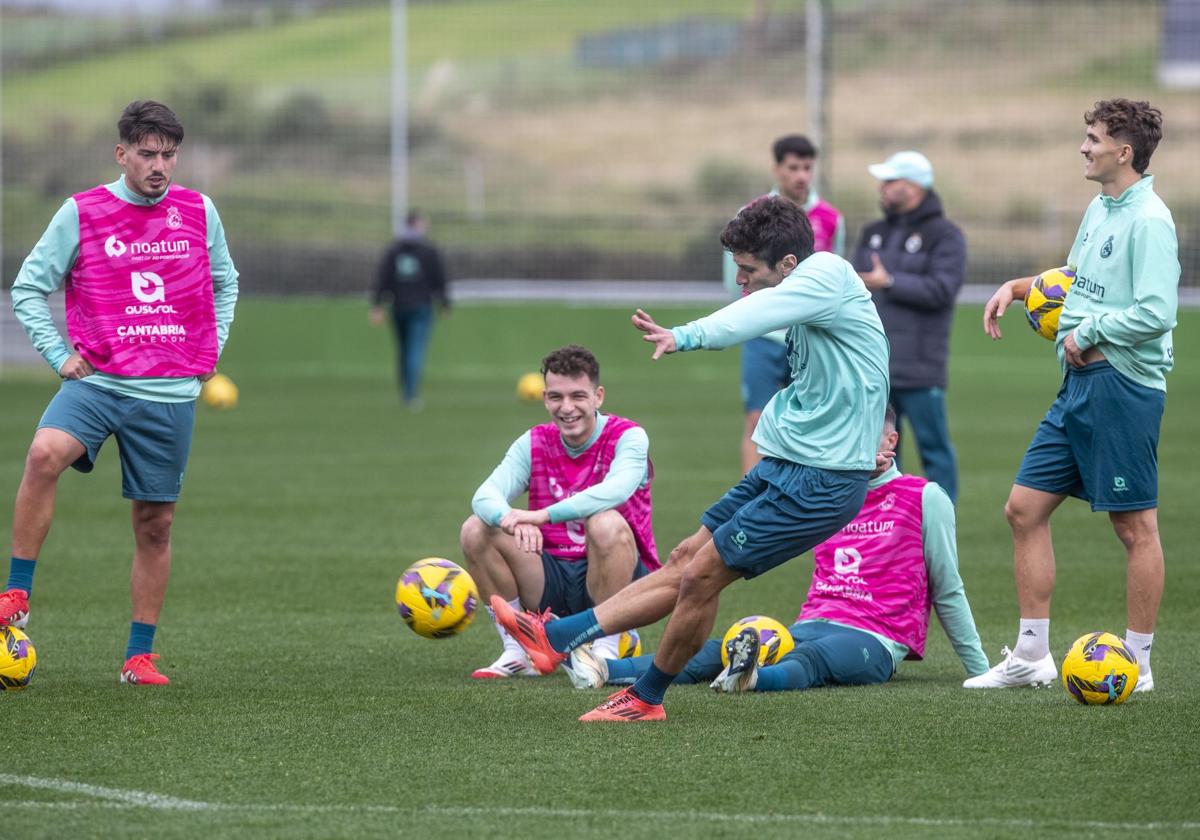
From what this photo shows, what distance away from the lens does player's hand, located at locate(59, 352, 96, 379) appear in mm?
6867

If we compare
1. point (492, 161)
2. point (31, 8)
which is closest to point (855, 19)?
point (492, 161)

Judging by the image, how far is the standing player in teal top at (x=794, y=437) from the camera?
5.94 metres

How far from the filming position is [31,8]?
106 feet

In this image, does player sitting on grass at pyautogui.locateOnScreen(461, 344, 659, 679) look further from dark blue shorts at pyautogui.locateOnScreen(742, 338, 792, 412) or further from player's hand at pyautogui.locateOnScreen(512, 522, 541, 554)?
dark blue shorts at pyautogui.locateOnScreen(742, 338, 792, 412)

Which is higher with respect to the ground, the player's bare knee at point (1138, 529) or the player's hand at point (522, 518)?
the player's hand at point (522, 518)

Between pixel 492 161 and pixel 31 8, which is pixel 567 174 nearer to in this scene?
pixel 492 161

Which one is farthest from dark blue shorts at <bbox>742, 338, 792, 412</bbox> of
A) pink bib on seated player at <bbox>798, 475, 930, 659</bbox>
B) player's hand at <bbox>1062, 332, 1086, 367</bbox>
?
player's hand at <bbox>1062, 332, 1086, 367</bbox>

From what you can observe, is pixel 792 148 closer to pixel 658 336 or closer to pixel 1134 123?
pixel 1134 123

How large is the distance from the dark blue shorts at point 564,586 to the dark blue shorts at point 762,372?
4016 millimetres

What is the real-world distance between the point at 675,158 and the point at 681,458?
19.0 metres

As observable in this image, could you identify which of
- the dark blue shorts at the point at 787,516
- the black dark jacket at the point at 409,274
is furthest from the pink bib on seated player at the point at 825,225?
the black dark jacket at the point at 409,274

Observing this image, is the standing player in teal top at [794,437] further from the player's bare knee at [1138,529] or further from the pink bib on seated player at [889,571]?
the player's bare knee at [1138,529]

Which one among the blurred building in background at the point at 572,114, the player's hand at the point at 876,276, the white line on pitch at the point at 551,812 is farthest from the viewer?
the blurred building in background at the point at 572,114

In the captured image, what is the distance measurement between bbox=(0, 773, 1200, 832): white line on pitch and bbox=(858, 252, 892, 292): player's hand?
5.65m
